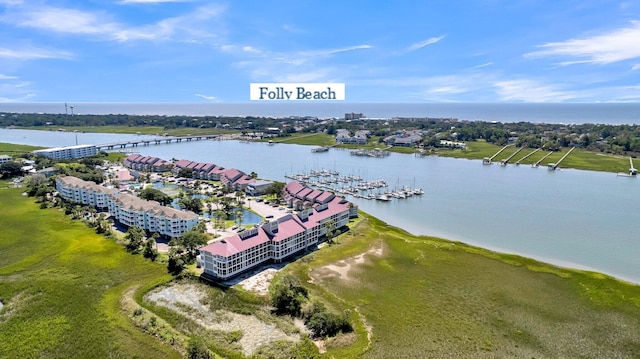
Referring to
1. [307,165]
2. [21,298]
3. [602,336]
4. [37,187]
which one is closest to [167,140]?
[307,165]

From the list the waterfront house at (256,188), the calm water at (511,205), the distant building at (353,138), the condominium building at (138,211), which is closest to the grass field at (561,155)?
the calm water at (511,205)

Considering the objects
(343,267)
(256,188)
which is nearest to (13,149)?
(256,188)

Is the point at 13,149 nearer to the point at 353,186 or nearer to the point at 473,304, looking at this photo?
the point at 353,186

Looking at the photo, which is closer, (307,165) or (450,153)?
(307,165)

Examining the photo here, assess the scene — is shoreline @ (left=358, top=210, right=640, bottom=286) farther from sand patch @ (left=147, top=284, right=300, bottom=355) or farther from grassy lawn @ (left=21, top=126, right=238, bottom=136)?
grassy lawn @ (left=21, top=126, right=238, bottom=136)

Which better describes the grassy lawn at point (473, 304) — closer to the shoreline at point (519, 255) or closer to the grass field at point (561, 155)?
the shoreline at point (519, 255)

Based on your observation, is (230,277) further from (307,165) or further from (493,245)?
(307,165)

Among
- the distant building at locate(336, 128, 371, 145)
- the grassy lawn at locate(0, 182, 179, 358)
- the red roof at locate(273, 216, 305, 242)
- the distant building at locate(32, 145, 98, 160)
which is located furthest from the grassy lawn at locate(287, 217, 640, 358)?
the distant building at locate(336, 128, 371, 145)
